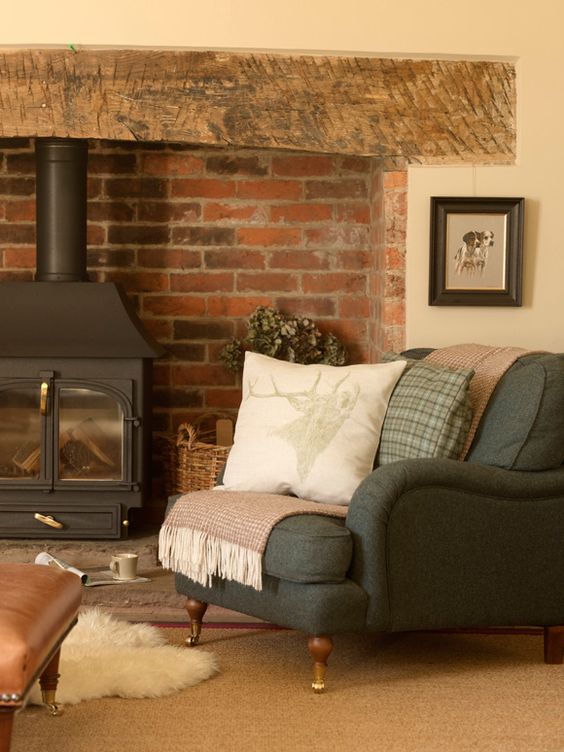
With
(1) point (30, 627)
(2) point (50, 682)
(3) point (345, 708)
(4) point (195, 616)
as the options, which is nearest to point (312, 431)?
(4) point (195, 616)

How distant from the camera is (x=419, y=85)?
426cm

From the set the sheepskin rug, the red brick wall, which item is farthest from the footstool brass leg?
the red brick wall

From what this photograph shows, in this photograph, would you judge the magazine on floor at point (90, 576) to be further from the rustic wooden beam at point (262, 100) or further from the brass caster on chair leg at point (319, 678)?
the rustic wooden beam at point (262, 100)

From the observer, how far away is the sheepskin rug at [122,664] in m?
2.99

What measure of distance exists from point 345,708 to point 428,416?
93cm

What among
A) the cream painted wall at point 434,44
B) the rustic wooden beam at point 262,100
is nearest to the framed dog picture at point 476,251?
the cream painted wall at point 434,44

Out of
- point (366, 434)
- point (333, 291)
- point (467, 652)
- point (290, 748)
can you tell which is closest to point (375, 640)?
point (467, 652)

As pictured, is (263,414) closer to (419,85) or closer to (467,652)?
(467,652)

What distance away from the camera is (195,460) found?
14.8 feet

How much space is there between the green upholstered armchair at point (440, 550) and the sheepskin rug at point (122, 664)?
0.21m

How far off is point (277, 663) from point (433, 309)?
5.35 feet

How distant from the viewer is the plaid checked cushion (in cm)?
341

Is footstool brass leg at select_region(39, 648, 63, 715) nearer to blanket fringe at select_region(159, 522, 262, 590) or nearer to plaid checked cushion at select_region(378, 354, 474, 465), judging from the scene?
blanket fringe at select_region(159, 522, 262, 590)

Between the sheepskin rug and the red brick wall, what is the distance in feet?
5.55
